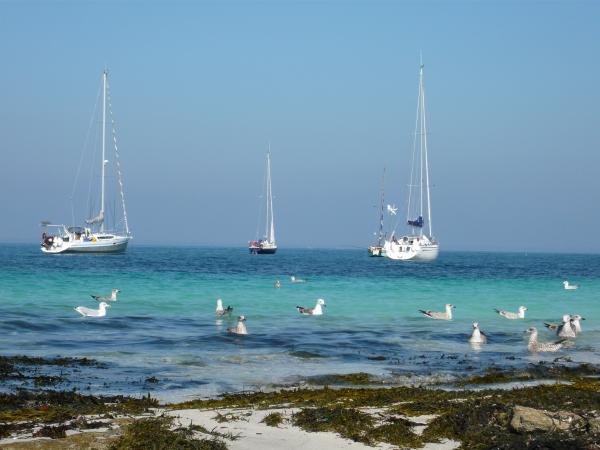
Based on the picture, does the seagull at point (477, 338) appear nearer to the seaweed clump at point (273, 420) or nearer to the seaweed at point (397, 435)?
the seaweed at point (397, 435)

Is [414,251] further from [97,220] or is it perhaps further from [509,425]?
[509,425]

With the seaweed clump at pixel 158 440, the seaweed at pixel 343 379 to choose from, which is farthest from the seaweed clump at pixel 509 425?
the seaweed at pixel 343 379

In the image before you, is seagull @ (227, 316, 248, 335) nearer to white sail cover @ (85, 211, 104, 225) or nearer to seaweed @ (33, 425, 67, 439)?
seaweed @ (33, 425, 67, 439)

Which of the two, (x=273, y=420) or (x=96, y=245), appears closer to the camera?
(x=273, y=420)

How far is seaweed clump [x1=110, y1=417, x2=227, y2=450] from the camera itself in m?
8.86

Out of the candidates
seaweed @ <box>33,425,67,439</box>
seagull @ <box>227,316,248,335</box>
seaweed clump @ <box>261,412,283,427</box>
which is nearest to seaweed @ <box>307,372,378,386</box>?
seaweed clump @ <box>261,412,283,427</box>

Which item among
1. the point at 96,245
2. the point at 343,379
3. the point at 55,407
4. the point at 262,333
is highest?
the point at 96,245

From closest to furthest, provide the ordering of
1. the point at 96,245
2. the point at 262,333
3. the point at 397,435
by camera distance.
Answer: the point at 397,435 → the point at 262,333 → the point at 96,245

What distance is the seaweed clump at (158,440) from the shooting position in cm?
886

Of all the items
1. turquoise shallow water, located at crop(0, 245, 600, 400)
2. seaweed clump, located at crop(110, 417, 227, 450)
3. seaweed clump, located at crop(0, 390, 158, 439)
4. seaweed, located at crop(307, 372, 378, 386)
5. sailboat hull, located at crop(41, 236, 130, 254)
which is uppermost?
sailboat hull, located at crop(41, 236, 130, 254)

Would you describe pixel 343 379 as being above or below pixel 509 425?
below

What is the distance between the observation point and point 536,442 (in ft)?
27.9

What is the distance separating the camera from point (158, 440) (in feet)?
29.5

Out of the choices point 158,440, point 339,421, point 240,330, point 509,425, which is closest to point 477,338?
point 240,330
